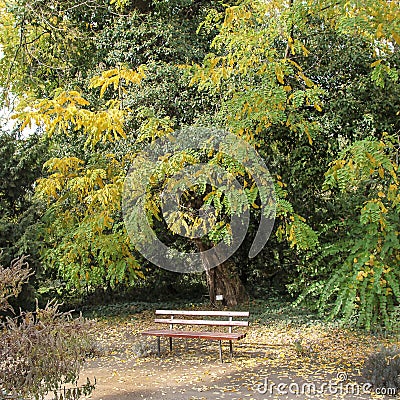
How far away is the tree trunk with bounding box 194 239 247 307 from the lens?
9758 millimetres

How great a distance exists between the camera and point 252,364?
592cm

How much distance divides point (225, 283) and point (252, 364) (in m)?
3.91

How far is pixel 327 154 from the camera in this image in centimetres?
832

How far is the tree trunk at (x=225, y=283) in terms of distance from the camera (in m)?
9.76

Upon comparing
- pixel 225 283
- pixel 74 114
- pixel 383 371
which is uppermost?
pixel 74 114

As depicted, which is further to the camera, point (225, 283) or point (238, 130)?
point (225, 283)

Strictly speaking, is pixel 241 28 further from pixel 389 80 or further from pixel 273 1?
pixel 389 80

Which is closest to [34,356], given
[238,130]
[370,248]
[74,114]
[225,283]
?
[74,114]

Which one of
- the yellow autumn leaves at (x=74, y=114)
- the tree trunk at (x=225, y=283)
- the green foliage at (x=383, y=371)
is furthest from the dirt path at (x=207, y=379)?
the tree trunk at (x=225, y=283)

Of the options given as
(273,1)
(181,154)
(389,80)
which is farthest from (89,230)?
(389,80)

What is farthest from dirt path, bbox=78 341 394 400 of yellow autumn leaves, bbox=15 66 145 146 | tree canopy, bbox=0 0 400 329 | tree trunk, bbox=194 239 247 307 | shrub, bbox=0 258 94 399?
tree trunk, bbox=194 239 247 307

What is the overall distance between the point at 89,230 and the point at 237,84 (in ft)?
10.4

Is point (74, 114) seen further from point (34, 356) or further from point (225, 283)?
point (225, 283)

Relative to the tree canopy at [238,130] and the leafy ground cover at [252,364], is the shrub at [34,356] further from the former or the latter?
the tree canopy at [238,130]
